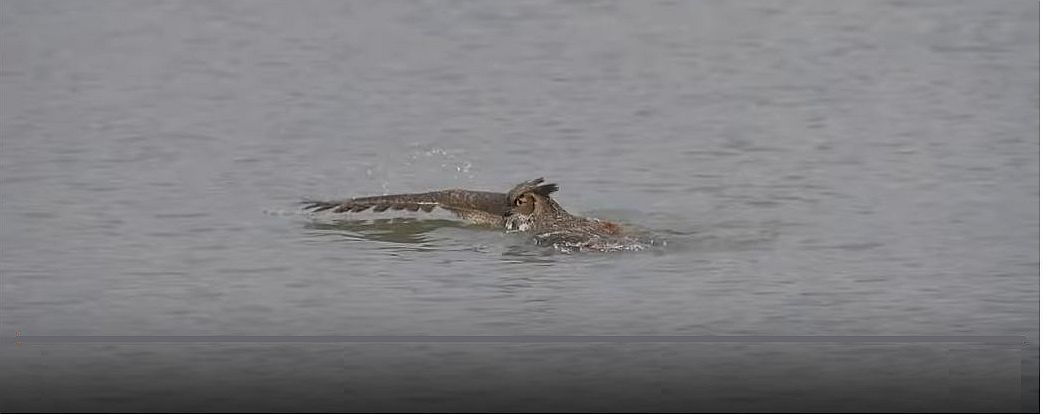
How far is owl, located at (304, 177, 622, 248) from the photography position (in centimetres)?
1312

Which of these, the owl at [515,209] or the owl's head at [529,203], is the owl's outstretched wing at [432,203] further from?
the owl's head at [529,203]

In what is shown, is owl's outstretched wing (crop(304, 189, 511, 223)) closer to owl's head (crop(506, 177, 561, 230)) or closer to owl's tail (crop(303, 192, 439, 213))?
owl's tail (crop(303, 192, 439, 213))

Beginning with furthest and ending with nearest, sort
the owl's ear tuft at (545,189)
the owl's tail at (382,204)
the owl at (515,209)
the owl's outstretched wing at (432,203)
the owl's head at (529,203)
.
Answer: the owl's tail at (382,204) → the owl's outstretched wing at (432,203) → the owl's ear tuft at (545,189) → the owl's head at (529,203) → the owl at (515,209)

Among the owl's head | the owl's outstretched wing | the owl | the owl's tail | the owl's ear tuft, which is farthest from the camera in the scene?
the owl's tail

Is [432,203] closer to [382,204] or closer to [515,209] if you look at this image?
[382,204]

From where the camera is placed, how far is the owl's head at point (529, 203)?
13.5 meters

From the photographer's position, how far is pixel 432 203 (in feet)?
46.4

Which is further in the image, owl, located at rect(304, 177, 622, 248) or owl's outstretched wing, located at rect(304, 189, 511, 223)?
owl's outstretched wing, located at rect(304, 189, 511, 223)

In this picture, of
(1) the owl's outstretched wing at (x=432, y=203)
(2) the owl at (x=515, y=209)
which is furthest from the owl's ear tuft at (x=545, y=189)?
(1) the owl's outstretched wing at (x=432, y=203)

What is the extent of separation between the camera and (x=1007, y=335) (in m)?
10.7

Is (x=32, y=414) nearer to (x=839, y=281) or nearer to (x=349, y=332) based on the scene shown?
(x=349, y=332)

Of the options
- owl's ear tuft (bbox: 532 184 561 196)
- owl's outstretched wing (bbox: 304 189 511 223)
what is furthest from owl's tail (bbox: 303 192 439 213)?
owl's ear tuft (bbox: 532 184 561 196)

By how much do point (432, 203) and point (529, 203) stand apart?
809 mm

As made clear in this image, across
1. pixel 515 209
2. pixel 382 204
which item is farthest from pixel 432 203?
pixel 515 209
